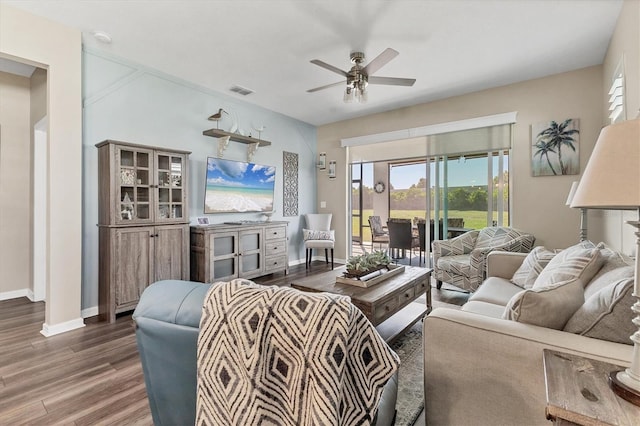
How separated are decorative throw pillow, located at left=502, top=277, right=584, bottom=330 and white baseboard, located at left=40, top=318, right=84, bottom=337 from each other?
3519 millimetres

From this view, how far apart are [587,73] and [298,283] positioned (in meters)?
4.19

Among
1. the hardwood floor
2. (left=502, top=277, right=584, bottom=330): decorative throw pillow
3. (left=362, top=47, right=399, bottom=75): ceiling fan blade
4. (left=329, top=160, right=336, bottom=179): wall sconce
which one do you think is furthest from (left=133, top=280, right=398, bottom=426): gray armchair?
(left=329, top=160, right=336, bottom=179): wall sconce

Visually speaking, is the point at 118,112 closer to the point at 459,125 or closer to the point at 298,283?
the point at 298,283

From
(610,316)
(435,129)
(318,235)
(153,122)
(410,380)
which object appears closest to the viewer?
(610,316)

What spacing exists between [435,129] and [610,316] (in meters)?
3.99

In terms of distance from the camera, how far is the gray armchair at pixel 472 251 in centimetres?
339

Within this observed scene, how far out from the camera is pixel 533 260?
8.29 ft

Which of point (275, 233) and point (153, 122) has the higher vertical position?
point (153, 122)

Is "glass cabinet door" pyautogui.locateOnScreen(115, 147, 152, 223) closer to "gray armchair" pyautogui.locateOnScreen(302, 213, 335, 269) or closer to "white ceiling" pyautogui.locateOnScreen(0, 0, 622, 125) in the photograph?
"white ceiling" pyautogui.locateOnScreen(0, 0, 622, 125)

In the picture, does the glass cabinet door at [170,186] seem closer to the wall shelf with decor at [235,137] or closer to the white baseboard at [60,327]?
the wall shelf with decor at [235,137]

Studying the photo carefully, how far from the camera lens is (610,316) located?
1131mm

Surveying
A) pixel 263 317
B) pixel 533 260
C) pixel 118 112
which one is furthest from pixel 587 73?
pixel 118 112

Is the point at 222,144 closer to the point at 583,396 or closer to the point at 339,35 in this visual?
the point at 339,35

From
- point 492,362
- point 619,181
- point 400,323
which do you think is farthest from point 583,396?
point 400,323
